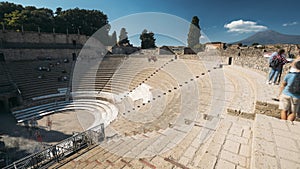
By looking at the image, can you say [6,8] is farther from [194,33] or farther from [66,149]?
[194,33]

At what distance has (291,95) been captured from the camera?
267 centimetres

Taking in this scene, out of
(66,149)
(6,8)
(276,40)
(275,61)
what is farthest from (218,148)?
(276,40)

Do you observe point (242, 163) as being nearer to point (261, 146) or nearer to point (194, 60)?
point (261, 146)

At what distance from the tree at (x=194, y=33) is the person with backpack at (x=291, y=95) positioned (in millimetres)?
32400

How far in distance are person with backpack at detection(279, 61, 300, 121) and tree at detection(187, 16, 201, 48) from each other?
106 ft

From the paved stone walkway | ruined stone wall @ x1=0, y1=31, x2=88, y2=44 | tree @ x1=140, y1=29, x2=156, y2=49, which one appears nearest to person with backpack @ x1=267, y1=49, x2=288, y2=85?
the paved stone walkway

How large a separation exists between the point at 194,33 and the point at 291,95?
1355 inches

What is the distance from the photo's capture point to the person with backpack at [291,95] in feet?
8.60

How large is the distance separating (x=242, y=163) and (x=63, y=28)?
Answer: 33970 millimetres

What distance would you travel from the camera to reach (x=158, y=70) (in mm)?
14633

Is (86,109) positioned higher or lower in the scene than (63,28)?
lower

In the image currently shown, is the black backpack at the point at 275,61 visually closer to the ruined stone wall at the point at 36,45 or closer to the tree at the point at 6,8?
the ruined stone wall at the point at 36,45

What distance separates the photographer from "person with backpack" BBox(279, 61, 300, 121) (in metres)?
2.62

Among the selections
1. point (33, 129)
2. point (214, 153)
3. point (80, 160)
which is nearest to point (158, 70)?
point (33, 129)
